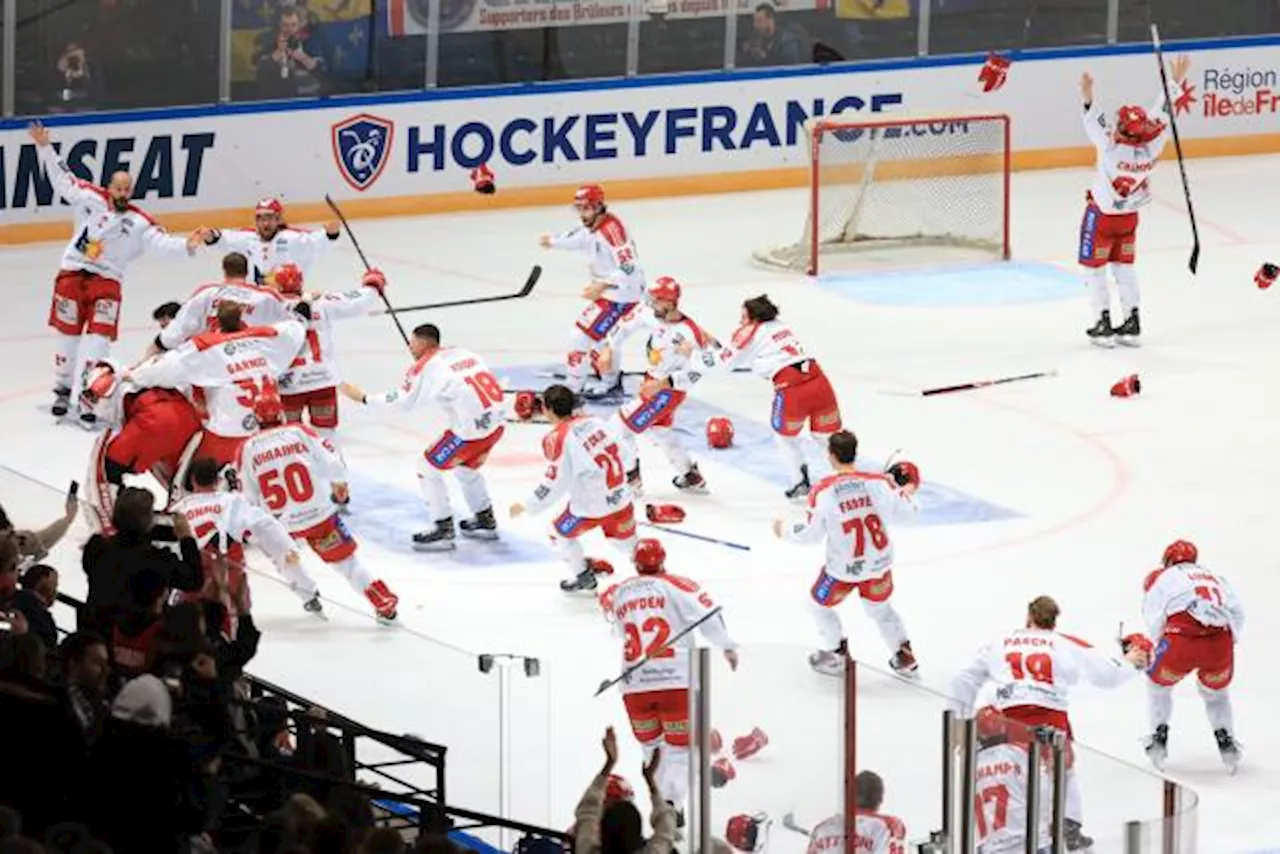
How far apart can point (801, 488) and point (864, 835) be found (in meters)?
6.59

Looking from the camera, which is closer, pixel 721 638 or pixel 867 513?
pixel 721 638

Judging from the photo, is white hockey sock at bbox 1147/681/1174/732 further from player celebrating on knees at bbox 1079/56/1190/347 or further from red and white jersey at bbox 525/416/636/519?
player celebrating on knees at bbox 1079/56/1190/347

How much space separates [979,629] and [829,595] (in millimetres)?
1220

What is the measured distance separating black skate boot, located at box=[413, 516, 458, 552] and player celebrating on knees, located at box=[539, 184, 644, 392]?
10.1 ft

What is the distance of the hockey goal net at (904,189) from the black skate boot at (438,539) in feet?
24.6

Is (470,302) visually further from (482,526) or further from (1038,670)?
(1038,670)

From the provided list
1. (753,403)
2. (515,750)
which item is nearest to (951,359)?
(753,403)

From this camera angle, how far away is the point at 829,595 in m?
12.7

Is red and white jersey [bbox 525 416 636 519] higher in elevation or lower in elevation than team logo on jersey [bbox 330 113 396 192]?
lower

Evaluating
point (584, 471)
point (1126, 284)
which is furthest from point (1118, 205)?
point (584, 471)

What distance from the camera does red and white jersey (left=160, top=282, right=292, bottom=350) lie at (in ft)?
51.0

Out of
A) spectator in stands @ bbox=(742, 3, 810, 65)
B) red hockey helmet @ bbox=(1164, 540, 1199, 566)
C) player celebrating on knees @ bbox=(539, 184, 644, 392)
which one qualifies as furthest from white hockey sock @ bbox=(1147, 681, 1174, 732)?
spectator in stands @ bbox=(742, 3, 810, 65)

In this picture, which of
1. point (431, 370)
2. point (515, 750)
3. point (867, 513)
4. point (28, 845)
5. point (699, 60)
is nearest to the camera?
point (28, 845)

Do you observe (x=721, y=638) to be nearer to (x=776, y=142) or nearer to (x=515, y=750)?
(x=515, y=750)
